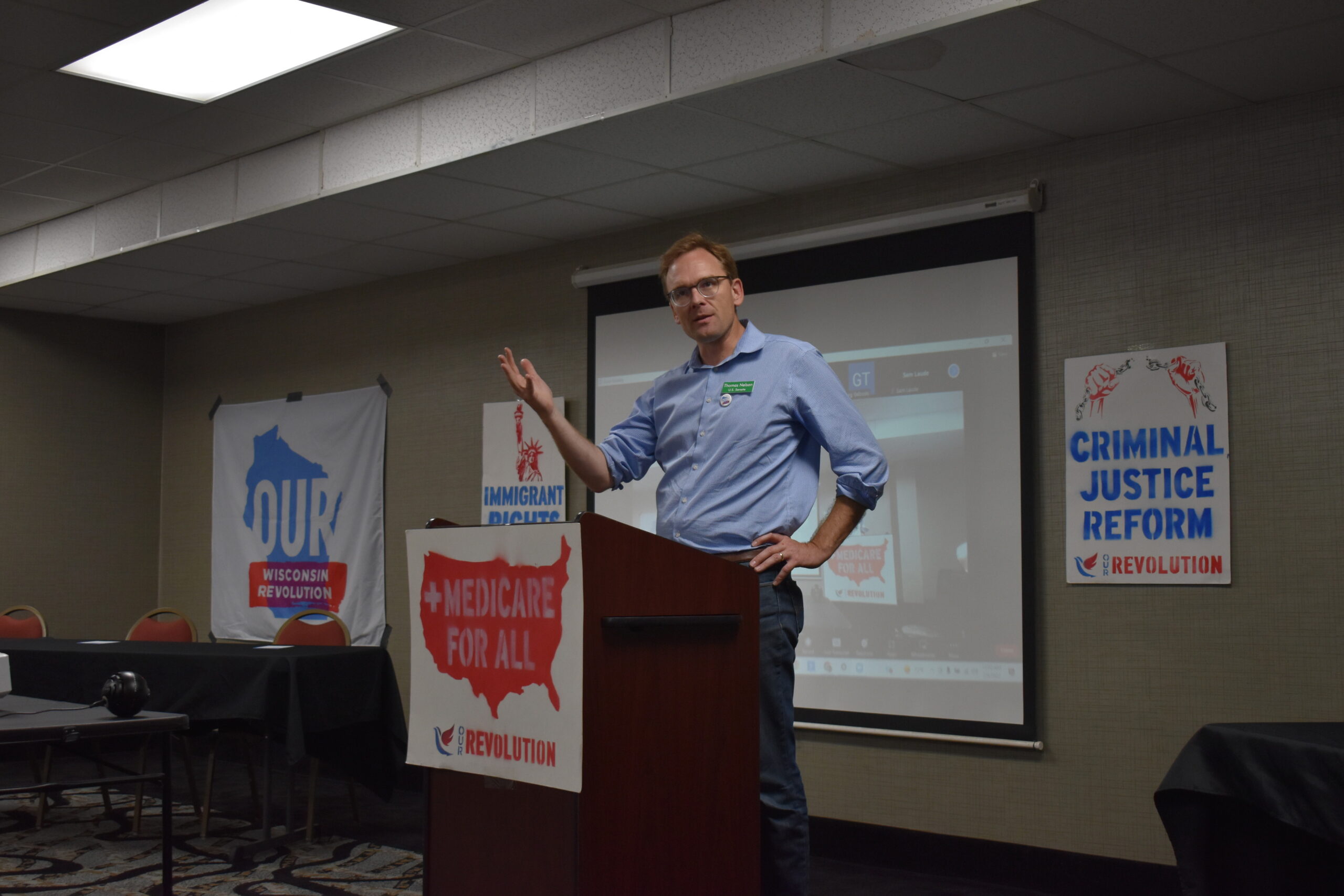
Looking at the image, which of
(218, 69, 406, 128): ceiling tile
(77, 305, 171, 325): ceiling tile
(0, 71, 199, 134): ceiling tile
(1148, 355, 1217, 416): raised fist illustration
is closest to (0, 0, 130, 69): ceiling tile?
(0, 71, 199, 134): ceiling tile

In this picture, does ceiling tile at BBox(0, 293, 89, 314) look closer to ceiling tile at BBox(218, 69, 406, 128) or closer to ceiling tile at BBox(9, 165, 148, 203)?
ceiling tile at BBox(9, 165, 148, 203)

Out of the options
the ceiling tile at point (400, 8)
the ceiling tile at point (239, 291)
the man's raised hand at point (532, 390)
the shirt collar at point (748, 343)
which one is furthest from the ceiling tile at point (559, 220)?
the man's raised hand at point (532, 390)

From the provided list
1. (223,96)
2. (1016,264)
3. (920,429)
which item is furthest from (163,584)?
(1016,264)

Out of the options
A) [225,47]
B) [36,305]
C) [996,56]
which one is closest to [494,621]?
[996,56]

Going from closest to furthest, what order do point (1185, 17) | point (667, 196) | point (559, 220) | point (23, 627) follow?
point (1185, 17) → point (667, 196) → point (559, 220) → point (23, 627)

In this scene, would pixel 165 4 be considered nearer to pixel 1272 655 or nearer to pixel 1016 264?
pixel 1016 264

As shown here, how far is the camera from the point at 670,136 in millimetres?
3953

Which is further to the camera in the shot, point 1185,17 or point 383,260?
point 383,260

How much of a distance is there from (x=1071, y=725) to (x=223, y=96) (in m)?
3.68

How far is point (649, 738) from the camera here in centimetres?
178

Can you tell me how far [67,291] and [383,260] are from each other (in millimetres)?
2050

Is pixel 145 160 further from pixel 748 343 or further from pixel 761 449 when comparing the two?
pixel 761 449

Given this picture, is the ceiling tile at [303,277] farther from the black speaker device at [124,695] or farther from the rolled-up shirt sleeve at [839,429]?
the rolled-up shirt sleeve at [839,429]

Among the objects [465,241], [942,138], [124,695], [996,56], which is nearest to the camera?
[124,695]
